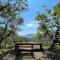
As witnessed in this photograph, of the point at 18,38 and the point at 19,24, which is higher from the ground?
the point at 19,24

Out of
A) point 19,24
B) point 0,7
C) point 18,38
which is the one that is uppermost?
point 0,7

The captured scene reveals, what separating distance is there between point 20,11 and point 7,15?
1.20 m

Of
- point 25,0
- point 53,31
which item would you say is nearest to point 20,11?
point 25,0

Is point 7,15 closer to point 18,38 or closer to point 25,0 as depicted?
point 25,0

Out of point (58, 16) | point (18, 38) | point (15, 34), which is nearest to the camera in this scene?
point (58, 16)

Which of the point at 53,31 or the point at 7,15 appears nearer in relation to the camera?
the point at 53,31

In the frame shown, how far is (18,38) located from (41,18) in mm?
6040

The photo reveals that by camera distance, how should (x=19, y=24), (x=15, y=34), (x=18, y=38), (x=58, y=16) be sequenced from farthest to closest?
(x=18, y=38), (x=15, y=34), (x=19, y=24), (x=58, y=16)

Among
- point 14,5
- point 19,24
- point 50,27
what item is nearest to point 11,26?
point 19,24

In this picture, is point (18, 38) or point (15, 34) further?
point (18, 38)

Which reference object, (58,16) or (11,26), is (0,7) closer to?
(11,26)

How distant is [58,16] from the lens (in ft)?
57.5

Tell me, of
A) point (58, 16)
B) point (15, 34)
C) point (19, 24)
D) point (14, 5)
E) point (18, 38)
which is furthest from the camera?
point (18, 38)

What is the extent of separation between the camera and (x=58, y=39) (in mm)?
18125
